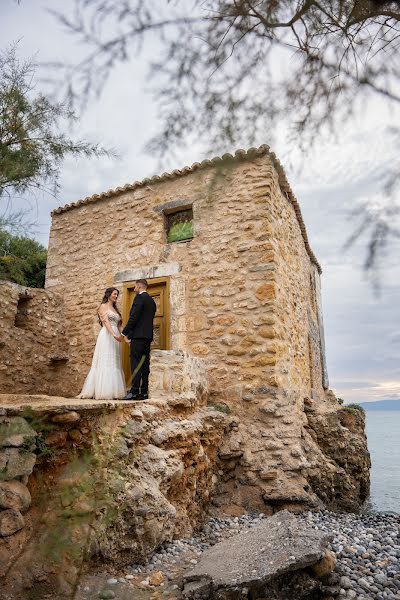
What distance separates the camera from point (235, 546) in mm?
3344

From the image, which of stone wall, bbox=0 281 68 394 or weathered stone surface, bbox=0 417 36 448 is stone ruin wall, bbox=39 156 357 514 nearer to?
stone wall, bbox=0 281 68 394

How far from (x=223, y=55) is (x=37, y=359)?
631cm

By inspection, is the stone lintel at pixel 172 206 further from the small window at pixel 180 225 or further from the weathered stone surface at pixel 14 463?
the weathered stone surface at pixel 14 463

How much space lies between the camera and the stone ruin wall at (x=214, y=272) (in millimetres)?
5715

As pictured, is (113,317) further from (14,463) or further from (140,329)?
(14,463)

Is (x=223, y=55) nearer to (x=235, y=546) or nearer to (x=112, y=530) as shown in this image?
(x=112, y=530)

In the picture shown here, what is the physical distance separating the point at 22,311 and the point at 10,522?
16.5ft

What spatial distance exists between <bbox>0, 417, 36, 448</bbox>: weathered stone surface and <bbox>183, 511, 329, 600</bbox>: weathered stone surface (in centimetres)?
155

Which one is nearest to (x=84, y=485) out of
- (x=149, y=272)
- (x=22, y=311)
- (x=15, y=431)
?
(x=15, y=431)

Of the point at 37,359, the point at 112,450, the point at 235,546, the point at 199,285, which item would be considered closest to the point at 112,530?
the point at 112,450

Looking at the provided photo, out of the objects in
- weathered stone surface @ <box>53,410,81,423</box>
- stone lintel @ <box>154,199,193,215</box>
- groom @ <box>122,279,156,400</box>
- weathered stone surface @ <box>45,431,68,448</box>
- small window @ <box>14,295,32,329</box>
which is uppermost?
stone lintel @ <box>154,199,193,215</box>

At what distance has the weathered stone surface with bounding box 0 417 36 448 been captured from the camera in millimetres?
2650

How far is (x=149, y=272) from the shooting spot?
6.73 meters

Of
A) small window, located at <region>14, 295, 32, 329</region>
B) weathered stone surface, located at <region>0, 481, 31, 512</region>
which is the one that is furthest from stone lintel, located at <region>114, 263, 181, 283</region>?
weathered stone surface, located at <region>0, 481, 31, 512</region>
